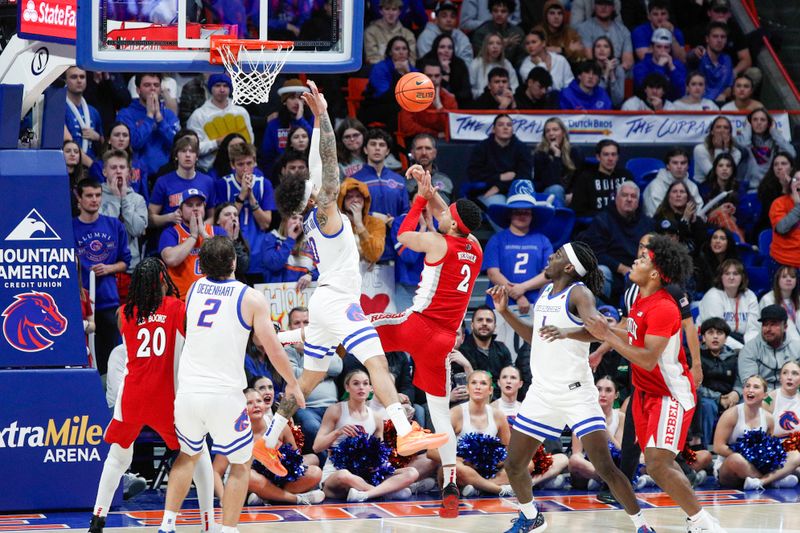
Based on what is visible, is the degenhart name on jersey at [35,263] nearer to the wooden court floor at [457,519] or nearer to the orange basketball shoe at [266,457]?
the wooden court floor at [457,519]

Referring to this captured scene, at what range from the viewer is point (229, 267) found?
8445 millimetres

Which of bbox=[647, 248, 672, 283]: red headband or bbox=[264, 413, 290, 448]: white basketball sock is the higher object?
bbox=[647, 248, 672, 283]: red headband

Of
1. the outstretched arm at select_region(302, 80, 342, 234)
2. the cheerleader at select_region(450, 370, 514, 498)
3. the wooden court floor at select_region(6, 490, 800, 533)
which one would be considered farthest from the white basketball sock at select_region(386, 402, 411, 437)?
the cheerleader at select_region(450, 370, 514, 498)

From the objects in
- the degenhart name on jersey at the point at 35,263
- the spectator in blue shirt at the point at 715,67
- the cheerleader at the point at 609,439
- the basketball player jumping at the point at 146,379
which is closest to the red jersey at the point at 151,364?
the basketball player jumping at the point at 146,379

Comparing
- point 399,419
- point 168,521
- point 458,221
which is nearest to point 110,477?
point 168,521

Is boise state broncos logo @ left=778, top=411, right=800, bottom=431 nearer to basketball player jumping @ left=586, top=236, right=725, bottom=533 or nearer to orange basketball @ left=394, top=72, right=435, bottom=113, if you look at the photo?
basketball player jumping @ left=586, top=236, right=725, bottom=533

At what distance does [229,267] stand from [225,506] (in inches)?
61.0

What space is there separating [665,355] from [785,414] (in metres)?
3.70

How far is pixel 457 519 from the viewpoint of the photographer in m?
9.99

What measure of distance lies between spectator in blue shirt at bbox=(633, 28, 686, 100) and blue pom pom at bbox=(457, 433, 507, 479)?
6911mm

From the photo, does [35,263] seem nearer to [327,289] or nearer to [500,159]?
[327,289]

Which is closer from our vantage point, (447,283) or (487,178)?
(447,283)

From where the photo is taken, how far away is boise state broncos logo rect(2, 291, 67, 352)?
9.91 m

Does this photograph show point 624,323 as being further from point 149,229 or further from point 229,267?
point 149,229
